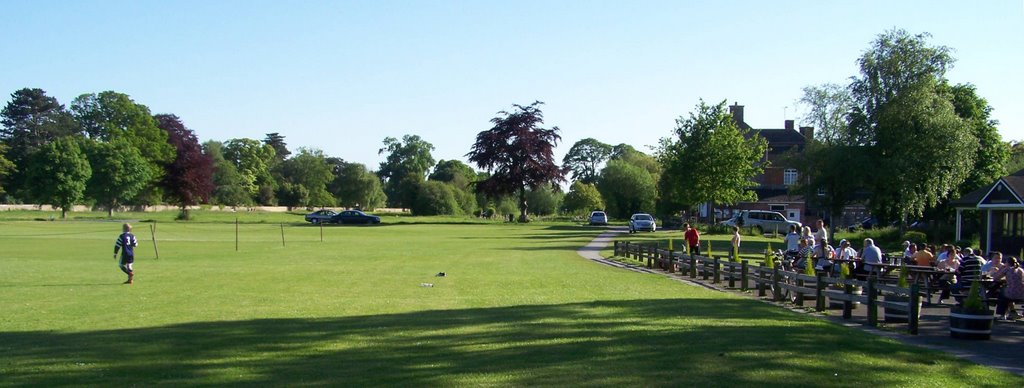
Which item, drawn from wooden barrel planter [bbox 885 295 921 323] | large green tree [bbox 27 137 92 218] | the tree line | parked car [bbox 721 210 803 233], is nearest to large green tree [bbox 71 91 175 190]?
the tree line

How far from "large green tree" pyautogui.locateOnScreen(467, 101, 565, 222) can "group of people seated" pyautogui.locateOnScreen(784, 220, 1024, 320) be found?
57.2 metres

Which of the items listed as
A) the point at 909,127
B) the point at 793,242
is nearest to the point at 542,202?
the point at 909,127

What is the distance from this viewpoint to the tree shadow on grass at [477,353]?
912 cm

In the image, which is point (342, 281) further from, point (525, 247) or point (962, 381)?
point (525, 247)

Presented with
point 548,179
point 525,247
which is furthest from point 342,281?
point 548,179

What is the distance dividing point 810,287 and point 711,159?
138 ft

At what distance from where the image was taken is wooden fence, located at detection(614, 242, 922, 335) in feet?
44.4

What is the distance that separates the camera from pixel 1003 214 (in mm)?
36000

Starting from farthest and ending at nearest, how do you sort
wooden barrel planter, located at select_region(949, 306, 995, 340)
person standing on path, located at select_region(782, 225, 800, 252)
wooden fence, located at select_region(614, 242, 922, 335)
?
person standing on path, located at select_region(782, 225, 800, 252), wooden fence, located at select_region(614, 242, 922, 335), wooden barrel planter, located at select_region(949, 306, 995, 340)

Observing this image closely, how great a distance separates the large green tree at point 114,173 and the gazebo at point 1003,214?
254 ft

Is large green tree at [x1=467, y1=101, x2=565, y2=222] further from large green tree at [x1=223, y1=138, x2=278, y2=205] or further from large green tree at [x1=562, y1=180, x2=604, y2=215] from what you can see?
large green tree at [x1=223, y1=138, x2=278, y2=205]

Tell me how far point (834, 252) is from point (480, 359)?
14891mm

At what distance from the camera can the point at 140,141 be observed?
96.1 metres

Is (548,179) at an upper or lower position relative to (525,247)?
upper
